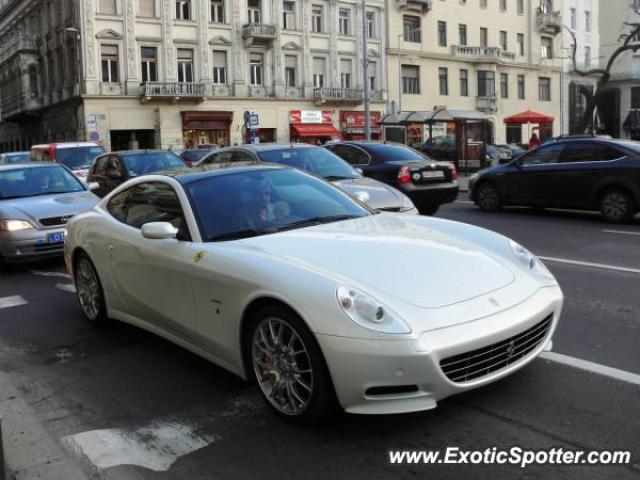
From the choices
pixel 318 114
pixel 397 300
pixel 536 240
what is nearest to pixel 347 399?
pixel 397 300

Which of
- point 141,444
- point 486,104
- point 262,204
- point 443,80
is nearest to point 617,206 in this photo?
point 262,204

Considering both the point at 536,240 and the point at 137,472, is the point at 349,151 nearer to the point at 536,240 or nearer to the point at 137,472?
the point at 536,240

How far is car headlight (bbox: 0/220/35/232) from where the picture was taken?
29.2 ft

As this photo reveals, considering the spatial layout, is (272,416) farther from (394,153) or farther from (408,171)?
(394,153)

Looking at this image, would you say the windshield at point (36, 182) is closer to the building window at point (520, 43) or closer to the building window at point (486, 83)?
the building window at point (486, 83)

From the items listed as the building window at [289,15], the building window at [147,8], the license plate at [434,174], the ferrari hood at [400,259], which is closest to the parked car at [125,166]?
the license plate at [434,174]

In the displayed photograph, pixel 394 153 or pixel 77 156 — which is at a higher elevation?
pixel 77 156

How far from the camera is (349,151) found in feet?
43.0

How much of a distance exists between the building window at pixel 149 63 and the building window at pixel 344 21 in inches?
517

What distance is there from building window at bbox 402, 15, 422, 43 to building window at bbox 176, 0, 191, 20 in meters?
16.2

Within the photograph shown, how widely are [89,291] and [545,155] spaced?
942cm

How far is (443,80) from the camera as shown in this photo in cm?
5169

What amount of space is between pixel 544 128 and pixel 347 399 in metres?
59.6

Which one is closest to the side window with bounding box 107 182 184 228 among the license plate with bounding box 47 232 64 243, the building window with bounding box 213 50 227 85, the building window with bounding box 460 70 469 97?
the license plate with bounding box 47 232 64 243
